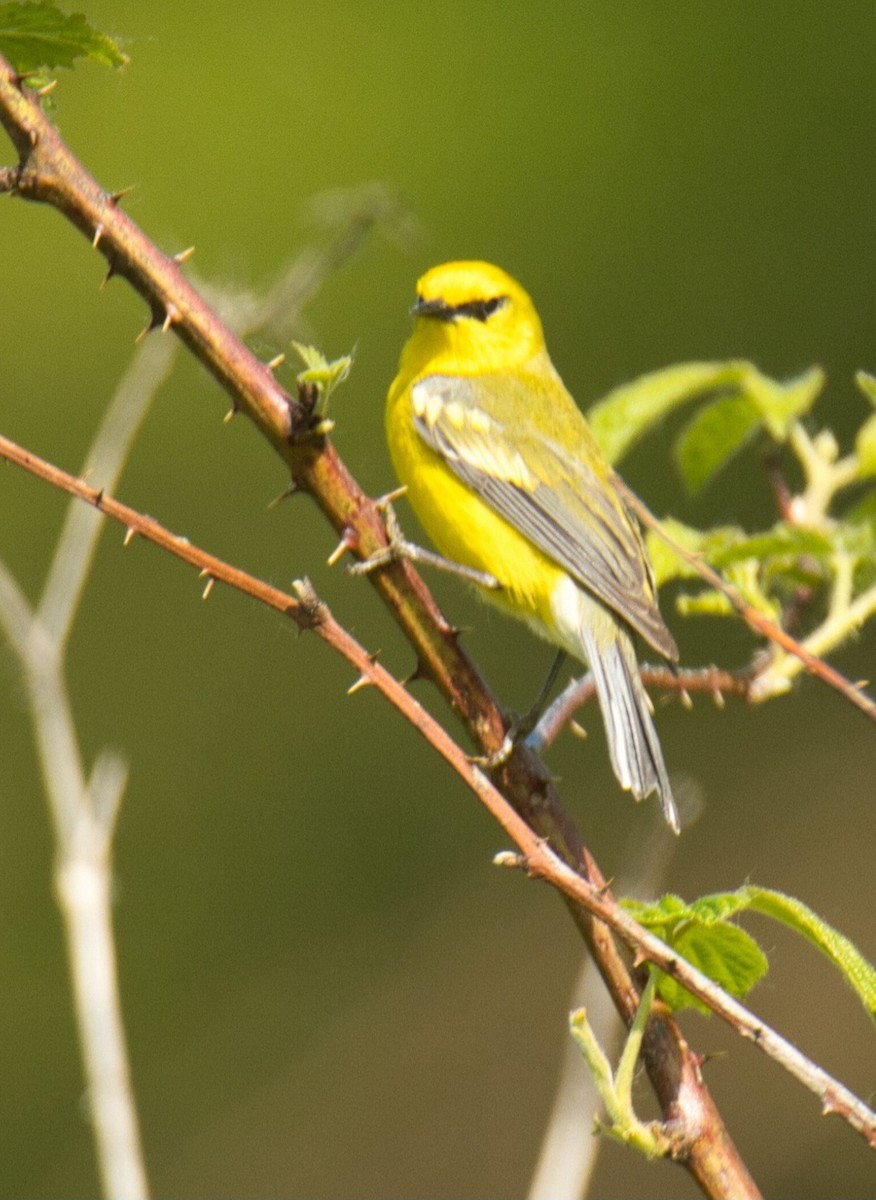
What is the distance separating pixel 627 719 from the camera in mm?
2406

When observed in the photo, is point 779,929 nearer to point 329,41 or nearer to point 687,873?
point 687,873

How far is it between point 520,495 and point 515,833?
1519mm

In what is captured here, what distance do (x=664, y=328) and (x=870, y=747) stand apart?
1635 millimetres

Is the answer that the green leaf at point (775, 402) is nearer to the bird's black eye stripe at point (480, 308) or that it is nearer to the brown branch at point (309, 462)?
the brown branch at point (309, 462)

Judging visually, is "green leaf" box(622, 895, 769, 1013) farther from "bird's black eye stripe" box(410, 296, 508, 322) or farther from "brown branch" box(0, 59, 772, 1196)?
"bird's black eye stripe" box(410, 296, 508, 322)

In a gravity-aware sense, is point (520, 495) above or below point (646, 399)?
above

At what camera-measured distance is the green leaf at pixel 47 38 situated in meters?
1.29

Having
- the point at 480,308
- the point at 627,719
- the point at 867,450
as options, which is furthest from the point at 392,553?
the point at 480,308

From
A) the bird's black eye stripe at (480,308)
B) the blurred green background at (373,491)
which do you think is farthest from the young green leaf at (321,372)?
the blurred green background at (373,491)

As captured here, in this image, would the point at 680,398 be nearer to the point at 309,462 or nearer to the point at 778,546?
the point at 778,546

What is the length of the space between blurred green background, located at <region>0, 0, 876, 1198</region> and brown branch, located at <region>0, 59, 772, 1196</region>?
361 cm

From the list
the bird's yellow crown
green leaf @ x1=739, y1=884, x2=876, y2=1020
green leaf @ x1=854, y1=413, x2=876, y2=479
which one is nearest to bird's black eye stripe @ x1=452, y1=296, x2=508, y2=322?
the bird's yellow crown

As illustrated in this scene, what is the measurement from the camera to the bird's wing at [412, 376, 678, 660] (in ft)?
8.57

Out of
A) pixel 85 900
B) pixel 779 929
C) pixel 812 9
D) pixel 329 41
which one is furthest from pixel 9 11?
pixel 812 9
